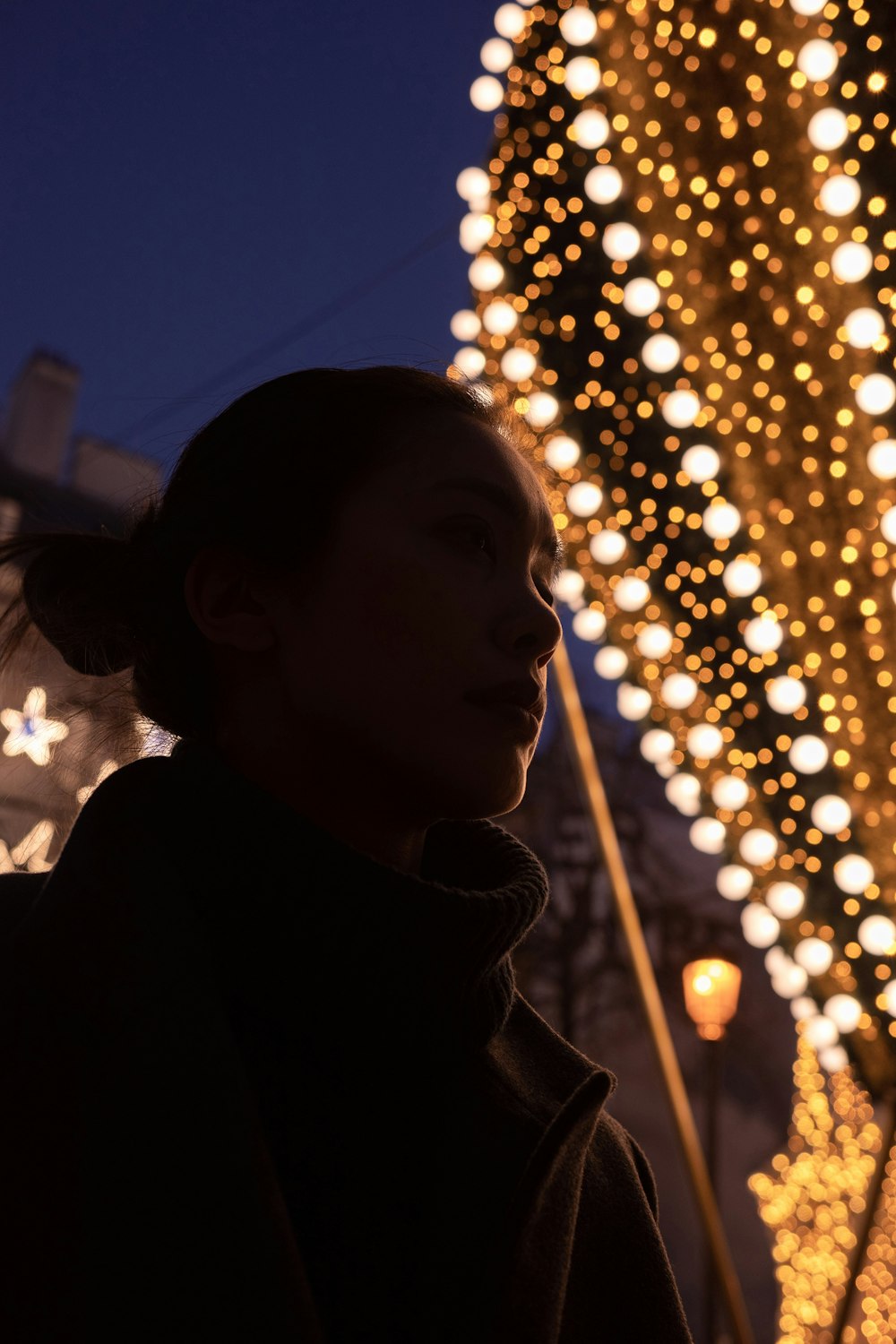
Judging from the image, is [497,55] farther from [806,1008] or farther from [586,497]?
[806,1008]

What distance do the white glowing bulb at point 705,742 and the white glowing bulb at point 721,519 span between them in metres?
0.46

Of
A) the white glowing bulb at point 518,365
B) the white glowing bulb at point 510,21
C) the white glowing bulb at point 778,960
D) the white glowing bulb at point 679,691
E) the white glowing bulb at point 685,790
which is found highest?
the white glowing bulb at point 510,21

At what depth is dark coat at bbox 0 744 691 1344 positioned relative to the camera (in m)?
0.82

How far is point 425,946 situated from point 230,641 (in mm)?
441

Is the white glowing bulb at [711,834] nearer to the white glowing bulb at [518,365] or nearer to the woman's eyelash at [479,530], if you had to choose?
the white glowing bulb at [518,365]

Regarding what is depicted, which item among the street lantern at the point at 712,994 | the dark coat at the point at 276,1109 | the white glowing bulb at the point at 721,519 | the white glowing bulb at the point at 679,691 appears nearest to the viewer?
the dark coat at the point at 276,1109

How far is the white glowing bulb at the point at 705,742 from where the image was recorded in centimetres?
260

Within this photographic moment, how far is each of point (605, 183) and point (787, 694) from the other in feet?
4.21

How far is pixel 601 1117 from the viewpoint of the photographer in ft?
4.33

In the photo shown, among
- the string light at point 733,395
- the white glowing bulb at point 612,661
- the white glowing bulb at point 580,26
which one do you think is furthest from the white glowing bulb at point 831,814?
the white glowing bulb at point 580,26

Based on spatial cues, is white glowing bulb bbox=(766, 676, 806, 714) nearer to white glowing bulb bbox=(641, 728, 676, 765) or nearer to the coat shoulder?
white glowing bulb bbox=(641, 728, 676, 765)

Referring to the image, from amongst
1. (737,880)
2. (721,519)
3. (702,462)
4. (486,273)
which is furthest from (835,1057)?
(486,273)

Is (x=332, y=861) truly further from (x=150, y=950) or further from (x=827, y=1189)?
(x=827, y=1189)

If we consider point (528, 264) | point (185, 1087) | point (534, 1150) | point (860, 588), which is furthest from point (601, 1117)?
point (528, 264)
